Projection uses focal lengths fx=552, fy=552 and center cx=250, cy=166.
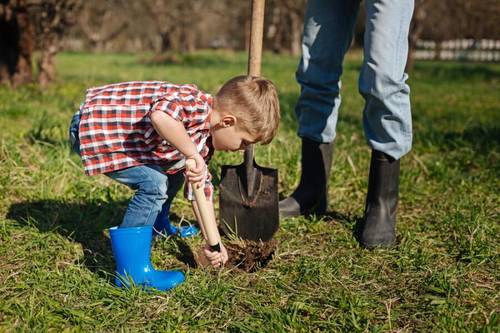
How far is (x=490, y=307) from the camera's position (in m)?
1.77

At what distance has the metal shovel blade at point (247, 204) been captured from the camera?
233cm

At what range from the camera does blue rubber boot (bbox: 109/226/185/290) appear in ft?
6.16

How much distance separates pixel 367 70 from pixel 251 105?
59cm

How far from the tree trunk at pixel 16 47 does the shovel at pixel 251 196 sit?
4.44 metres

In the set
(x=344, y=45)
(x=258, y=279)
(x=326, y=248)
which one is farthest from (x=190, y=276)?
(x=344, y=45)

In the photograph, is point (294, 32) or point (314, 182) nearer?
point (314, 182)

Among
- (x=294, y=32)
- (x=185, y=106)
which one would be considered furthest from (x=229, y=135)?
(x=294, y=32)

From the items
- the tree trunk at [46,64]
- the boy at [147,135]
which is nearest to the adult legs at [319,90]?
the boy at [147,135]

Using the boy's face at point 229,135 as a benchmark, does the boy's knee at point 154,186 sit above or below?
below

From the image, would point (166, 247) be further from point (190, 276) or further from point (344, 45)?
point (344, 45)

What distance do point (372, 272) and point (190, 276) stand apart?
672 millimetres

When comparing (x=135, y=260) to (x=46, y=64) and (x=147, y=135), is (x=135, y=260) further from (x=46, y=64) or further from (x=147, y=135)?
(x=46, y=64)

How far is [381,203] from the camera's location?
236cm

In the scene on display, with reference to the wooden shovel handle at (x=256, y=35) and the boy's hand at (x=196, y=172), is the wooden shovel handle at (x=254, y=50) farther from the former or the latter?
the boy's hand at (x=196, y=172)
